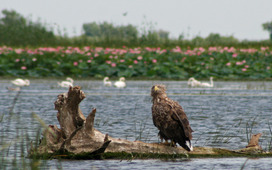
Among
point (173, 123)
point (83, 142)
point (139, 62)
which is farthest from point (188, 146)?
point (139, 62)

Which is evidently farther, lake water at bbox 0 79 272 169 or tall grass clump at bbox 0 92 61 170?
lake water at bbox 0 79 272 169

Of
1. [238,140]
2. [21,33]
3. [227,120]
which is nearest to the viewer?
[238,140]

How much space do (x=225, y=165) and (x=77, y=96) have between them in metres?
2.05

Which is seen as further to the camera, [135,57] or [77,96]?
[135,57]

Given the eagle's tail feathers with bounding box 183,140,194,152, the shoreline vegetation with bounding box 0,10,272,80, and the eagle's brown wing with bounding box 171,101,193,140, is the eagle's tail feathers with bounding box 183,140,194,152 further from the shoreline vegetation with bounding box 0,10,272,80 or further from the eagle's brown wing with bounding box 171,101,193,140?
the shoreline vegetation with bounding box 0,10,272,80

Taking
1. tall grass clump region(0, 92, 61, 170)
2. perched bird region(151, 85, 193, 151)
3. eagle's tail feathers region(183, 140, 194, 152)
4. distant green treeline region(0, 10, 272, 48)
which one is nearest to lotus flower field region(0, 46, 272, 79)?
distant green treeline region(0, 10, 272, 48)

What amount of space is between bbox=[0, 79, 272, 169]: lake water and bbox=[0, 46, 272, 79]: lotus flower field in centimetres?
386

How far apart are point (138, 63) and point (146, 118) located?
50.1ft

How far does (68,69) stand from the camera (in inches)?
1053

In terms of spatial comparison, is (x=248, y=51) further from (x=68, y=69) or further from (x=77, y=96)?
(x=77, y=96)

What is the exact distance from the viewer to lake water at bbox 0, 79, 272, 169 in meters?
6.70

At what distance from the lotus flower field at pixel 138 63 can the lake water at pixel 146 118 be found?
3861 millimetres

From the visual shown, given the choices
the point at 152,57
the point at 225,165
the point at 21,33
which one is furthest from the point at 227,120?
the point at 21,33

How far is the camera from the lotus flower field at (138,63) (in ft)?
84.4
